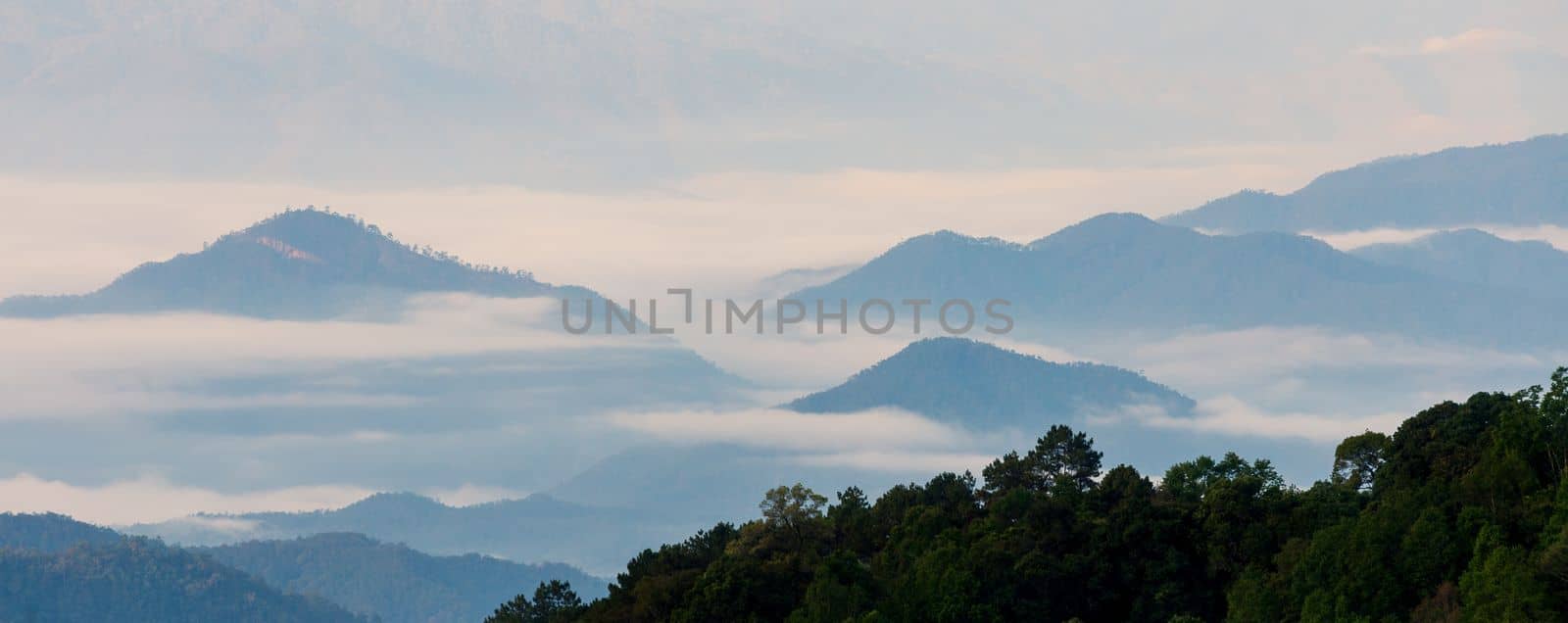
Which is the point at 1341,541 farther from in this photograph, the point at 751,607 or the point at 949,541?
the point at 751,607

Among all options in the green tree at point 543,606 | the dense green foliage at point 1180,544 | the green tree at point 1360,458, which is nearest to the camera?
the dense green foliage at point 1180,544

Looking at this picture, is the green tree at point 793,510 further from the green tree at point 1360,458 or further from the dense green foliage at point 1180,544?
the green tree at point 1360,458

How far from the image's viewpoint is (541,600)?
538 ft

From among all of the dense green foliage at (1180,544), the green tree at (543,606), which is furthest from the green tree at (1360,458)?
the green tree at (543,606)

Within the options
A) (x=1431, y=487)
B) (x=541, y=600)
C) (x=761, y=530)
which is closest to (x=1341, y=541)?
(x=1431, y=487)

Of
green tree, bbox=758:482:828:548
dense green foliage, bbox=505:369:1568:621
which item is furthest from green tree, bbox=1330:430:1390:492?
green tree, bbox=758:482:828:548

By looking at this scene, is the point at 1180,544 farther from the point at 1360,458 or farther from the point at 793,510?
the point at 793,510

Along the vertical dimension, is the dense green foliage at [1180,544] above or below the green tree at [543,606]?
above

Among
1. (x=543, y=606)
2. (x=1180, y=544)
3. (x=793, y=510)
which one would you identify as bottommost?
(x=543, y=606)

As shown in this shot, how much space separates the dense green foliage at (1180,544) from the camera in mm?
112312

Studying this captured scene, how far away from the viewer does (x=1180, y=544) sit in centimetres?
13325

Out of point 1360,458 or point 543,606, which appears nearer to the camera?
point 1360,458

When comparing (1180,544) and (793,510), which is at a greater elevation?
(793,510)

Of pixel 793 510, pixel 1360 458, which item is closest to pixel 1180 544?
pixel 1360 458
